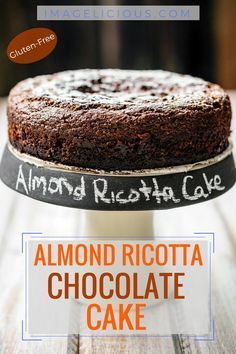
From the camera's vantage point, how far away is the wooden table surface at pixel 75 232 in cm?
99

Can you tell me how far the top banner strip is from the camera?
3.14ft

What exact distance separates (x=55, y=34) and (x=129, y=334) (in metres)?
0.50

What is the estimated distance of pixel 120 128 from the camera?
919 mm

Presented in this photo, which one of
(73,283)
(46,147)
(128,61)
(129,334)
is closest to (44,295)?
(73,283)

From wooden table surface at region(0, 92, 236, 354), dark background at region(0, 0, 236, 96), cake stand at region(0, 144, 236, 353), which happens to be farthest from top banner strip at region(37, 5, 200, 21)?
wooden table surface at region(0, 92, 236, 354)

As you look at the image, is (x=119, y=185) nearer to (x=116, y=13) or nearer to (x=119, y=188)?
(x=119, y=188)

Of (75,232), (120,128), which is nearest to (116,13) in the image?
(120,128)

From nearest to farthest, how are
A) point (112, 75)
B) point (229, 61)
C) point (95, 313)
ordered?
point (95, 313) < point (112, 75) < point (229, 61)

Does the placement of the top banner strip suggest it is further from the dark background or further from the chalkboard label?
the chalkboard label

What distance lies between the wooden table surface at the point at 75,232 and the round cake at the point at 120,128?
0.28 m

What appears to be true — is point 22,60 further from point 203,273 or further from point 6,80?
Result: point 203,273

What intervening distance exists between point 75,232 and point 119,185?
421mm

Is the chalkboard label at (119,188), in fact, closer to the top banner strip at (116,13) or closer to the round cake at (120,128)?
the round cake at (120,128)

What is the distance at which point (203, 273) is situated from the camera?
3.71ft
